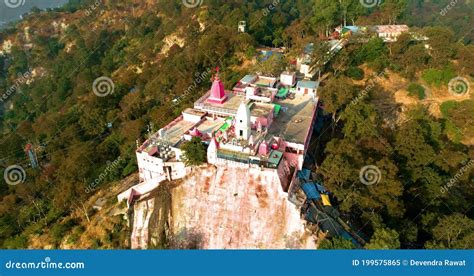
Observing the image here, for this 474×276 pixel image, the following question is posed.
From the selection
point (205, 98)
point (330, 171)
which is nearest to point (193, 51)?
point (205, 98)

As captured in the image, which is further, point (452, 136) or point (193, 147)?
point (452, 136)

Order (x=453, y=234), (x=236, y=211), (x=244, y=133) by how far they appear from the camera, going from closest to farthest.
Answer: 1. (x=453, y=234)
2. (x=236, y=211)
3. (x=244, y=133)

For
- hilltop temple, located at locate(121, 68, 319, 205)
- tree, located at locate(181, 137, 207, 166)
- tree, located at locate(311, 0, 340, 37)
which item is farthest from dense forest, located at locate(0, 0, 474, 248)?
tree, located at locate(181, 137, 207, 166)

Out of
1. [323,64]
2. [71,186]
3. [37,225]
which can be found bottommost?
[37,225]

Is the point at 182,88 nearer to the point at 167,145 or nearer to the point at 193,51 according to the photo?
the point at 193,51

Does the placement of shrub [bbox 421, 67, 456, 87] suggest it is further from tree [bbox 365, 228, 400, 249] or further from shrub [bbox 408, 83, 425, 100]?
tree [bbox 365, 228, 400, 249]

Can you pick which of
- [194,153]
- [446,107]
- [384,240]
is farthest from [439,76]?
[194,153]

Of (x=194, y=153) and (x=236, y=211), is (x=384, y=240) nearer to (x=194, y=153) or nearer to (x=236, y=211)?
(x=236, y=211)
